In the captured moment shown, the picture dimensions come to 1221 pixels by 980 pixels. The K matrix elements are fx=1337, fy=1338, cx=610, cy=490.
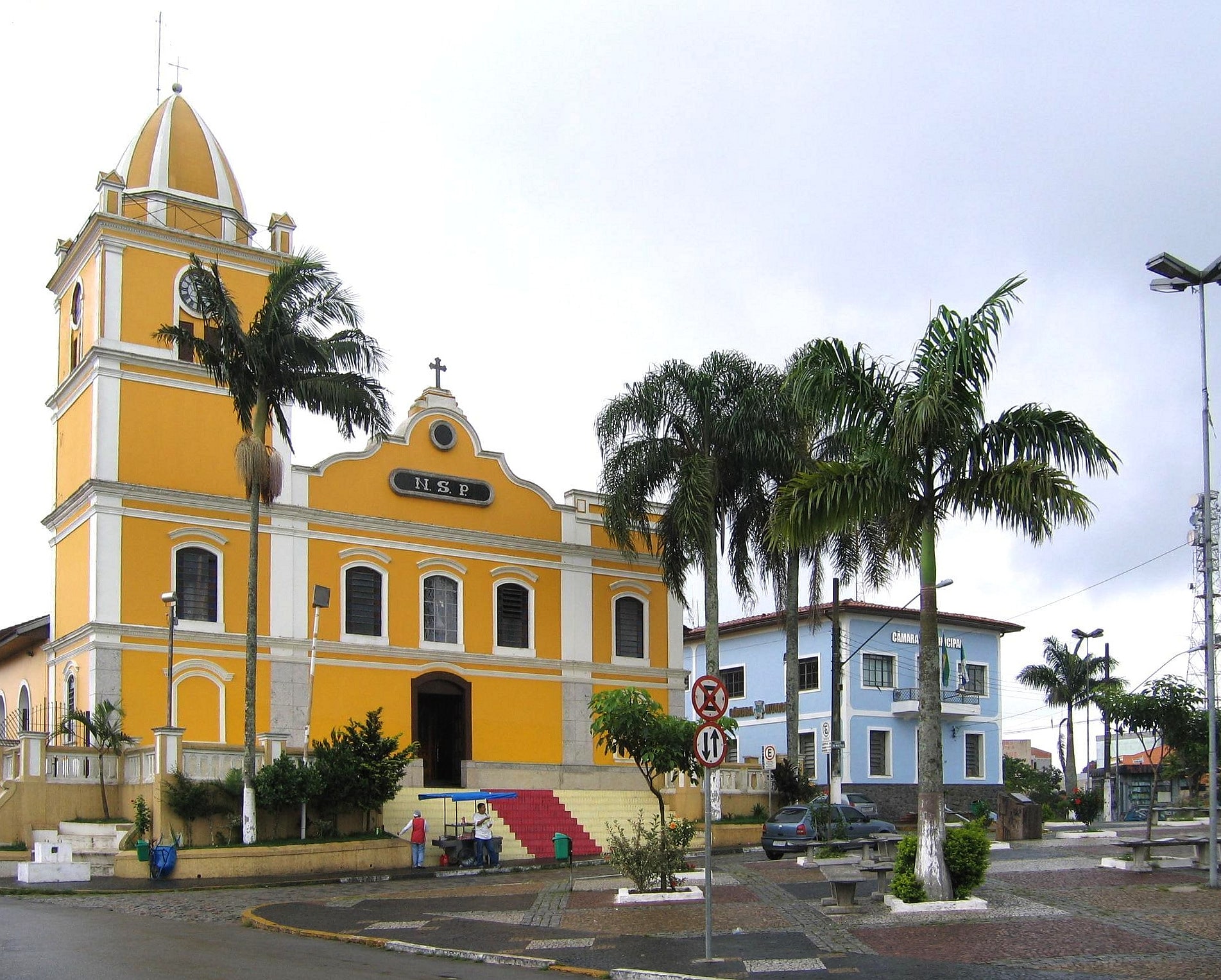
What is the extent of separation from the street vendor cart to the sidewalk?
18.0 feet

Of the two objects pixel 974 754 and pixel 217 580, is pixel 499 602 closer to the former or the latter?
pixel 217 580

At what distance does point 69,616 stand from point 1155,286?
Result: 2666 centimetres

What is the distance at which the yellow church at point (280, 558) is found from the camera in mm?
33000

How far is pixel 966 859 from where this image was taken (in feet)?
54.6

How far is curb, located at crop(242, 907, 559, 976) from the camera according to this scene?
1389 cm

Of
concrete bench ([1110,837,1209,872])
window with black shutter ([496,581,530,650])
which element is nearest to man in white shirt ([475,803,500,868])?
window with black shutter ([496,581,530,650])

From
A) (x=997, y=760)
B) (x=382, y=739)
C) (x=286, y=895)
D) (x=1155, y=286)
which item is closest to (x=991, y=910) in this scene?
(x=1155, y=286)

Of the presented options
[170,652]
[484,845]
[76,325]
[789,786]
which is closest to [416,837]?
[484,845]

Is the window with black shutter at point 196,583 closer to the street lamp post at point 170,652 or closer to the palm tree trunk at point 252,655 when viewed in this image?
the street lamp post at point 170,652

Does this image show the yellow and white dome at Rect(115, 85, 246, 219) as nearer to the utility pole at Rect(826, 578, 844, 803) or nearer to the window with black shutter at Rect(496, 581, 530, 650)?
the window with black shutter at Rect(496, 581, 530, 650)

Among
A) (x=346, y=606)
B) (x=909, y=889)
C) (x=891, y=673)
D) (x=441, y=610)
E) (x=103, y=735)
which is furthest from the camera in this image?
(x=891, y=673)

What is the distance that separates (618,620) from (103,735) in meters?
17.0

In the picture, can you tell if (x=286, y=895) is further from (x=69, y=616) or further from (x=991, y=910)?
(x=69, y=616)

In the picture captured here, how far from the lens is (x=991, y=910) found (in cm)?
1645
